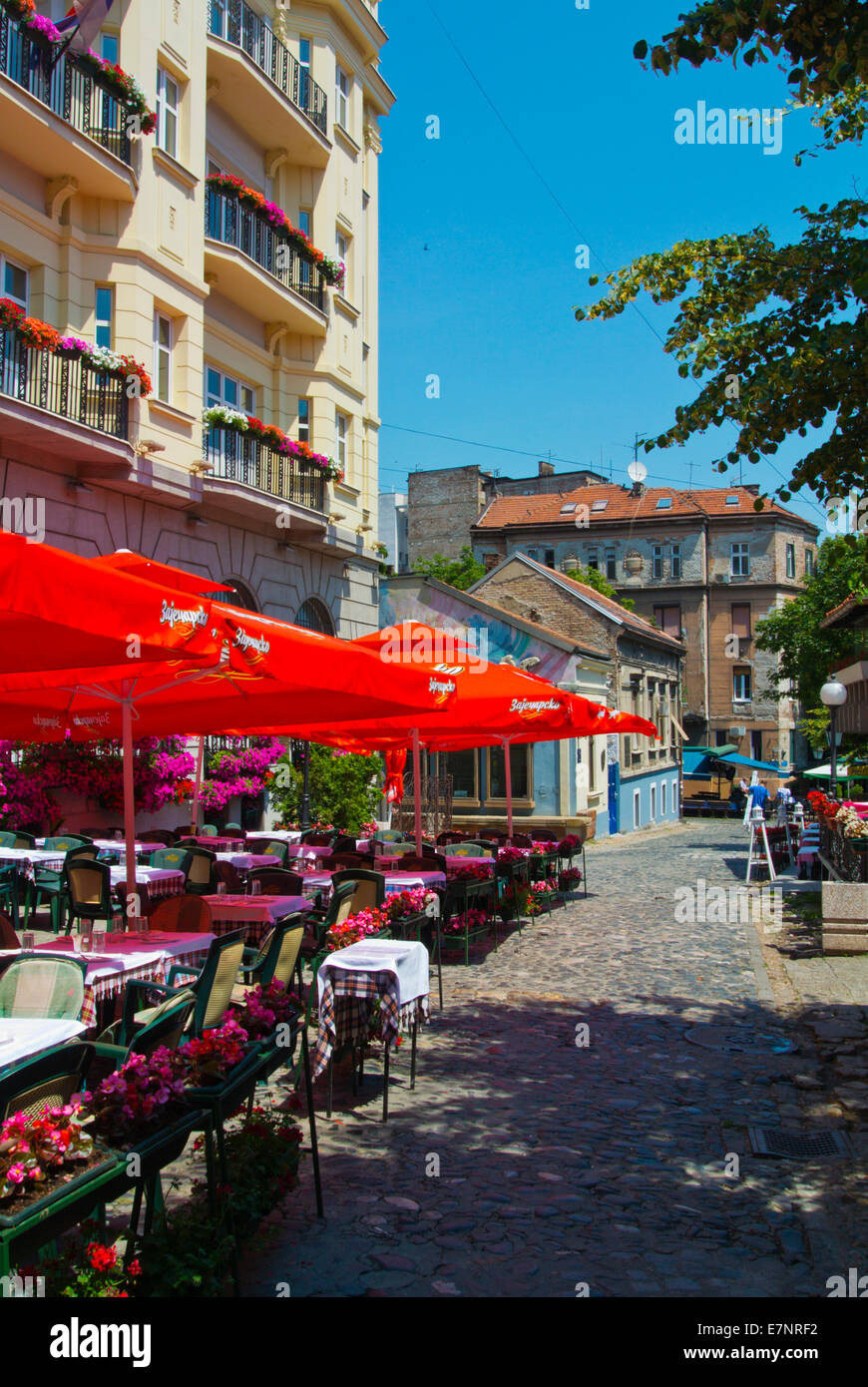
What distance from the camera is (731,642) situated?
59.6 metres

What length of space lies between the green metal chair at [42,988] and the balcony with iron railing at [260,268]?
53.5ft

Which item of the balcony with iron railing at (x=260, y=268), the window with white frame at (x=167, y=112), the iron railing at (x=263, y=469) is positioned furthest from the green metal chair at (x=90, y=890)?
the window with white frame at (x=167, y=112)

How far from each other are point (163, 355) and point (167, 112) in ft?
13.9

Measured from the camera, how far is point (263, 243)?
21.0m

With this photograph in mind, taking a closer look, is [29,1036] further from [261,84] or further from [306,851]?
[261,84]

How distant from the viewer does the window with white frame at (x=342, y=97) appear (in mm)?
24391

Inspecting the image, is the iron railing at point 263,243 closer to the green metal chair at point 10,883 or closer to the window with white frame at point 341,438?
the window with white frame at point 341,438

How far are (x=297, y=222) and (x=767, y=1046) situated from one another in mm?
20915

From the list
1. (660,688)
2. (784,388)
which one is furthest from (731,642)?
(784,388)

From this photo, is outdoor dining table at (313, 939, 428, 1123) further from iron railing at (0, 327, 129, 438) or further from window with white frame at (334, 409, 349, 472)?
window with white frame at (334, 409, 349, 472)

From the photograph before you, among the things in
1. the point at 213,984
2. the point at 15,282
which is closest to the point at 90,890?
the point at 213,984

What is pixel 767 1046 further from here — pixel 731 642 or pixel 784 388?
pixel 731 642

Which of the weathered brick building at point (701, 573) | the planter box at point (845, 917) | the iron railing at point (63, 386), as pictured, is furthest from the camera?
the weathered brick building at point (701, 573)

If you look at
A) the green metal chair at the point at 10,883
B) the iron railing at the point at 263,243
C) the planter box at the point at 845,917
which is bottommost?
the planter box at the point at 845,917
